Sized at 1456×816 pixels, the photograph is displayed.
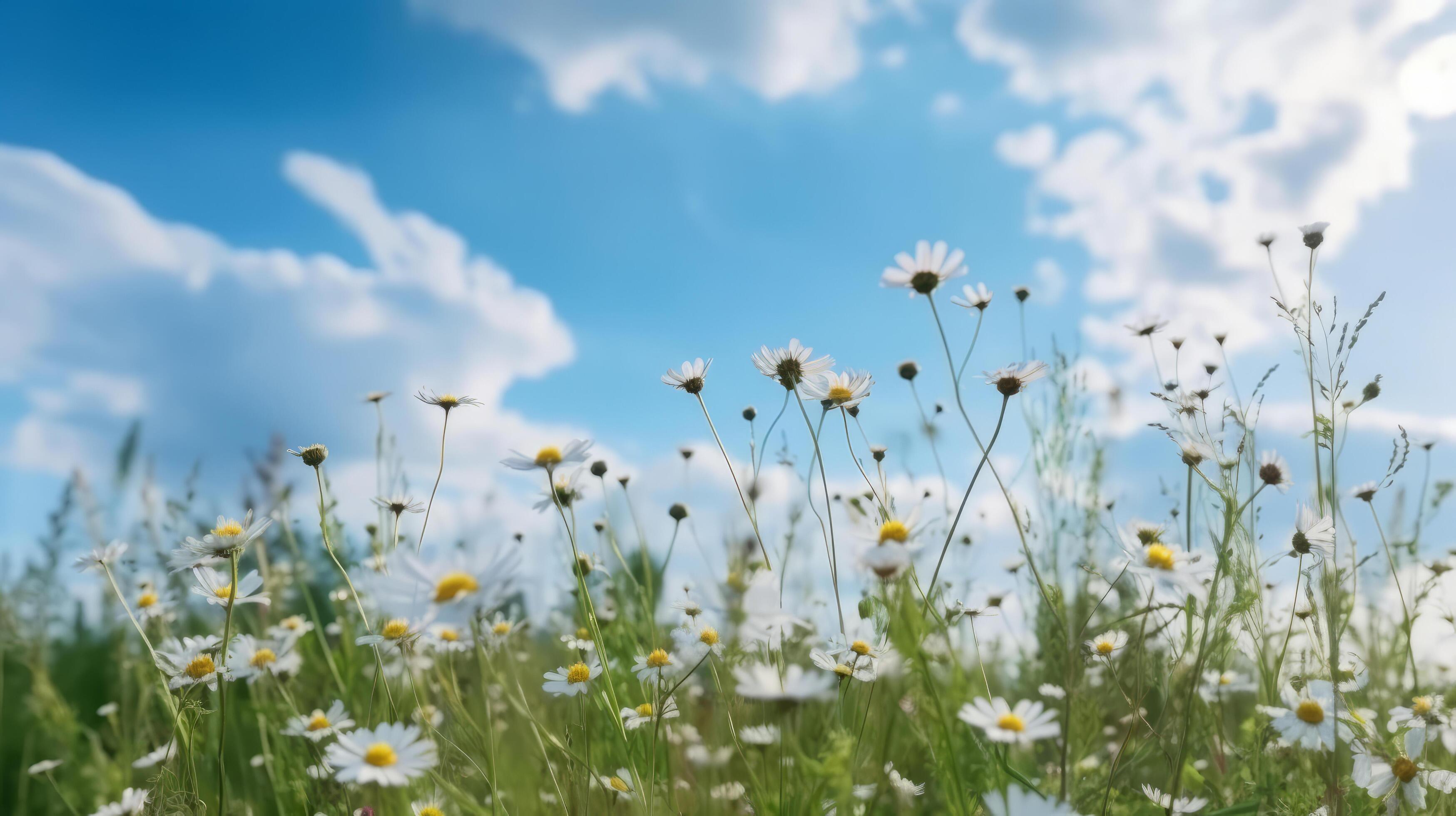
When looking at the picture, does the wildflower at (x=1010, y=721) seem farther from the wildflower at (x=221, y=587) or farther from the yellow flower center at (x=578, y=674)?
the wildflower at (x=221, y=587)

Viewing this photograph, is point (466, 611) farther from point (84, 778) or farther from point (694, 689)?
point (84, 778)

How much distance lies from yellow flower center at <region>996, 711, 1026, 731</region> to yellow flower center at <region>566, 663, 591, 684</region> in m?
0.87

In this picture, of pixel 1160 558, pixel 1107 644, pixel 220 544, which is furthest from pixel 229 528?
pixel 1107 644

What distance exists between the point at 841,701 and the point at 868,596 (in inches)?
18.4

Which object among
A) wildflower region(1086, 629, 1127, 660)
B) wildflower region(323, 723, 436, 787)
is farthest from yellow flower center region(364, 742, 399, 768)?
wildflower region(1086, 629, 1127, 660)

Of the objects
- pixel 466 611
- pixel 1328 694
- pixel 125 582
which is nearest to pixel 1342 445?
pixel 1328 694

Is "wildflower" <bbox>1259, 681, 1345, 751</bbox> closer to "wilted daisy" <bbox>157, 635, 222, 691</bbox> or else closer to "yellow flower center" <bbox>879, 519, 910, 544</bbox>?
"yellow flower center" <bbox>879, 519, 910, 544</bbox>

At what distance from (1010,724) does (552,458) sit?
80 centimetres

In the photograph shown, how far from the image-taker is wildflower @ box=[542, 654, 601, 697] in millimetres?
1658

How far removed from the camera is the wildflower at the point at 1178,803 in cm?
154

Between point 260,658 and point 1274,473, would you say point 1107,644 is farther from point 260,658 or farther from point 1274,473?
point 260,658

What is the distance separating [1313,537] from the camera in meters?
1.53

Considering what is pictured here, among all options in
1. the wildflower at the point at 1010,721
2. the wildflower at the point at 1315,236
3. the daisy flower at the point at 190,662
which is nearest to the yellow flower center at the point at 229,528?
the daisy flower at the point at 190,662

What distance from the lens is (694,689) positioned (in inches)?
105
